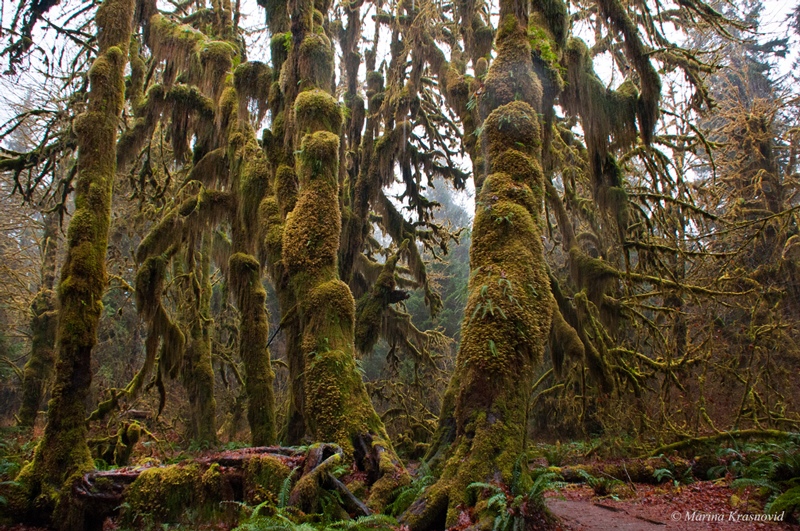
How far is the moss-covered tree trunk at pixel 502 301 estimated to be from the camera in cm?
405

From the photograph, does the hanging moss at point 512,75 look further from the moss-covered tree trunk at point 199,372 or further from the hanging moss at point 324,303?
the moss-covered tree trunk at point 199,372

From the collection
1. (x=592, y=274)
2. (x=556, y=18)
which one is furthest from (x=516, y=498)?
(x=556, y=18)

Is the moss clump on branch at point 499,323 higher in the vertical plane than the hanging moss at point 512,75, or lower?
lower

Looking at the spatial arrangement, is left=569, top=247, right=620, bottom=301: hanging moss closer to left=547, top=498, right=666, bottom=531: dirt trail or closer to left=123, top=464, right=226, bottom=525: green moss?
left=547, top=498, right=666, bottom=531: dirt trail

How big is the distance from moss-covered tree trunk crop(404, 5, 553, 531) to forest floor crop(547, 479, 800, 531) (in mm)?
863

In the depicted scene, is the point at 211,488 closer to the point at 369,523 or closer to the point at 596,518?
the point at 369,523

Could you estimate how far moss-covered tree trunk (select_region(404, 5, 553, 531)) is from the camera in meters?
4.05

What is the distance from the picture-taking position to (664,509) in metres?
4.85

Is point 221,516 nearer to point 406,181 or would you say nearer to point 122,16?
point 122,16

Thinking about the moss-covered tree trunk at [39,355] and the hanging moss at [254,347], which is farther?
the moss-covered tree trunk at [39,355]

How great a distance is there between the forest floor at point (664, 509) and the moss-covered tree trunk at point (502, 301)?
2.83 feet

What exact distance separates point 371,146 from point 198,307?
5.86 meters

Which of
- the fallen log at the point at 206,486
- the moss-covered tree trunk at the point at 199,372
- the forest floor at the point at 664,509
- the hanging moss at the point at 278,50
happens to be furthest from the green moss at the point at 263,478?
the hanging moss at the point at 278,50

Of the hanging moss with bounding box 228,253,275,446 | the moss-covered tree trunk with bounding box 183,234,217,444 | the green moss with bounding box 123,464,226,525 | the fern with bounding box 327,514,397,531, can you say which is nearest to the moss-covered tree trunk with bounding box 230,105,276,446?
the hanging moss with bounding box 228,253,275,446
